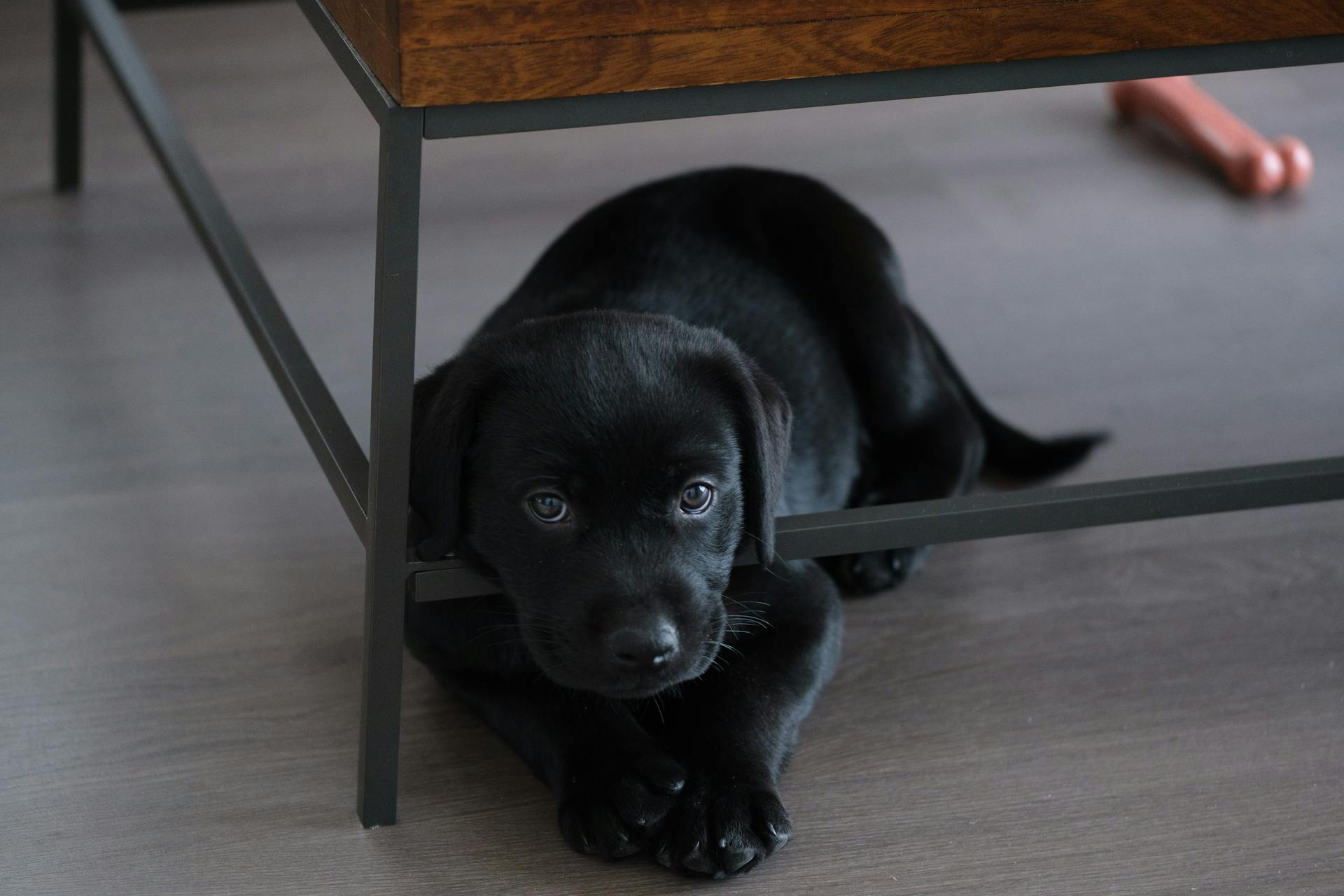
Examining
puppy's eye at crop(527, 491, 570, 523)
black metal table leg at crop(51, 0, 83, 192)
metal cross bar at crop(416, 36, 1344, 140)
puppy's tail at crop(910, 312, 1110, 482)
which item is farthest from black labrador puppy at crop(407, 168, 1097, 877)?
black metal table leg at crop(51, 0, 83, 192)

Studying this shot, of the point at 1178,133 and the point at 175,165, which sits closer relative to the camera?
the point at 175,165

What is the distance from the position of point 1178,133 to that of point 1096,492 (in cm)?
226

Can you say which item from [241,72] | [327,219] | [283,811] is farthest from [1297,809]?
[241,72]

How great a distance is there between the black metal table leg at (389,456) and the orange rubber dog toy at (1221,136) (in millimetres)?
2269

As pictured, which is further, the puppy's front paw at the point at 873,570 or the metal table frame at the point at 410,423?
the puppy's front paw at the point at 873,570

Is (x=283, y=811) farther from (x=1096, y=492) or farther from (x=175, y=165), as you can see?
(x=175, y=165)

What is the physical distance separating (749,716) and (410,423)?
487mm

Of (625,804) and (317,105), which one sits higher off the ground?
(625,804)

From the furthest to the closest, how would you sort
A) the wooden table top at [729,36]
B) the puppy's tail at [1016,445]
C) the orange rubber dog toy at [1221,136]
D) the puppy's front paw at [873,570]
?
the orange rubber dog toy at [1221,136]
the puppy's tail at [1016,445]
the puppy's front paw at [873,570]
the wooden table top at [729,36]

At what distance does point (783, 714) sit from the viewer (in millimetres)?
1738

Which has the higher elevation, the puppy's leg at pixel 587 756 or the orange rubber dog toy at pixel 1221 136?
the puppy's leg at pixel 587 756

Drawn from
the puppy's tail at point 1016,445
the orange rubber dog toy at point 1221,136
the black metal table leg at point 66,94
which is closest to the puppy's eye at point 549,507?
the puppy's tail at point 1016,445

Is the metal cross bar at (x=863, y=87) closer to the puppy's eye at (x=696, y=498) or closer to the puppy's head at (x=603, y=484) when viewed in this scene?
the puppy's head at (x=603, y=484)

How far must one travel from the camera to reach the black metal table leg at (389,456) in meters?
1.43
